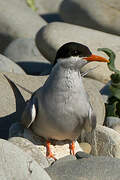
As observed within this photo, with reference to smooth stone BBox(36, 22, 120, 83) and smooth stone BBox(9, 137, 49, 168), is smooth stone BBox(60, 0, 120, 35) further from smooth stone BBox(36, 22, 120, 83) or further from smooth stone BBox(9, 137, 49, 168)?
smooth stone BBox(9, 137, 49, 168)

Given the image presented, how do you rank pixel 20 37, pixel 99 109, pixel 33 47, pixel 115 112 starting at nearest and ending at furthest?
1. pixel 99 109
2. pixel 115 112
3. pixel 33 47
4. pixel 20 37

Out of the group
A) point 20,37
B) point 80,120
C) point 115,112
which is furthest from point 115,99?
point 20,37

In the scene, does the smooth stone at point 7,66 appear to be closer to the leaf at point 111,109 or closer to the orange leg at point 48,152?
the leaf at point 111,109

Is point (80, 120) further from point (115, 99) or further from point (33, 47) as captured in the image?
point (33, 47)

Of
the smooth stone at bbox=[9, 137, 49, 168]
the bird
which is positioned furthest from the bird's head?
the smooth stone at bbox=[9, 137, 49, 168]

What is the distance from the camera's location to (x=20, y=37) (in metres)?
9.13

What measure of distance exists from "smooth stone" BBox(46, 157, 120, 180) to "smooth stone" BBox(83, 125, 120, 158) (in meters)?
0.77

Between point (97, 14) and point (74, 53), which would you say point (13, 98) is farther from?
point (97, 14)

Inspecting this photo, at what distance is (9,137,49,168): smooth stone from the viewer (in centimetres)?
448

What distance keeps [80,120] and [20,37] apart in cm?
443

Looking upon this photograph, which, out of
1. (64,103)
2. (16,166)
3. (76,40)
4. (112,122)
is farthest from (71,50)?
(76,40)

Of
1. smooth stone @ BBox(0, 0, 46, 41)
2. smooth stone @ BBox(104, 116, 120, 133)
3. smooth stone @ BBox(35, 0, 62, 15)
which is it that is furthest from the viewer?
smooth stone @ BBox(35, 0, 62, 15)

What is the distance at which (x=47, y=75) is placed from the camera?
6.39 meters

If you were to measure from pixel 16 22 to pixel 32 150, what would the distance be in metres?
4.97
